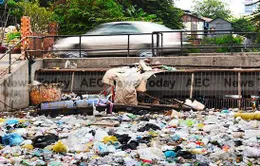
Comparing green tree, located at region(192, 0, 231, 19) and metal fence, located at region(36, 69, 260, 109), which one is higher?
green tree, located at region(192, 0, 231, 19)

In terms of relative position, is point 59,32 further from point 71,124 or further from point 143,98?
point 71,124

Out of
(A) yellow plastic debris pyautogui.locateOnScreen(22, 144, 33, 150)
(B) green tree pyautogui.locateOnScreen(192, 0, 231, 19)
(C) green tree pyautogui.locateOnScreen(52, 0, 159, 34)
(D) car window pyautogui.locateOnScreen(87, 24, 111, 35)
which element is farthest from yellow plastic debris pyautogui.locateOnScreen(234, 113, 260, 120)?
(B) green tree pyautogui.locateOnScreen(192, 0, 231, 19)

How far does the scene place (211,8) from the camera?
68125 mm

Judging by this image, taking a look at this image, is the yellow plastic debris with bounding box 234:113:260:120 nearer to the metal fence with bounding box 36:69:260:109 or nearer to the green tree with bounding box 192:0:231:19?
the metal fence with bounding box 36:69:260:109

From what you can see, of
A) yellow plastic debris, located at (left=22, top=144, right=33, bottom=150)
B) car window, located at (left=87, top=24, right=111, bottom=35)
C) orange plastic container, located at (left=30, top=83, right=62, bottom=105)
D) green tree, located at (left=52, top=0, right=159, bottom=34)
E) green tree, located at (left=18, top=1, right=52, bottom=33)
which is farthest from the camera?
green tree, located at (left=52, top=0, right=159, bottom=34)

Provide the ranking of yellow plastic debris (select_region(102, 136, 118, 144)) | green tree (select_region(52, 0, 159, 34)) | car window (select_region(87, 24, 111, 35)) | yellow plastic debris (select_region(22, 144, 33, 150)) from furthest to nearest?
green tree (select_region(52, 0, 159, 34)), car window (select_region(87, 24, 111, 35)), yellow plastic debris (select_region(102, 136, 118, 144)), yellow plastic debris (select_region(22, 144, 33, 150))

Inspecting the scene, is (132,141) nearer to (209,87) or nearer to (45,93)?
(209,87)

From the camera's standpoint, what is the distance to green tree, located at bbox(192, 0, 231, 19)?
66875 millimetres

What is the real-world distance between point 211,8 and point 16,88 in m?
59.6

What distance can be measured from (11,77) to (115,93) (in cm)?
294

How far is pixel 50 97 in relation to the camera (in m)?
12.2

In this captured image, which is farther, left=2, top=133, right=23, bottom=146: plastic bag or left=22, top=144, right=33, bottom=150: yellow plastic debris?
left=2, top=133, right=23, bottom=146: plastic bag

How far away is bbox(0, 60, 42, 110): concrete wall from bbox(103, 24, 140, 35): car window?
308 centimetres

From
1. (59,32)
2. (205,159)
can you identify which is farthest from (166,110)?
(59,32)
